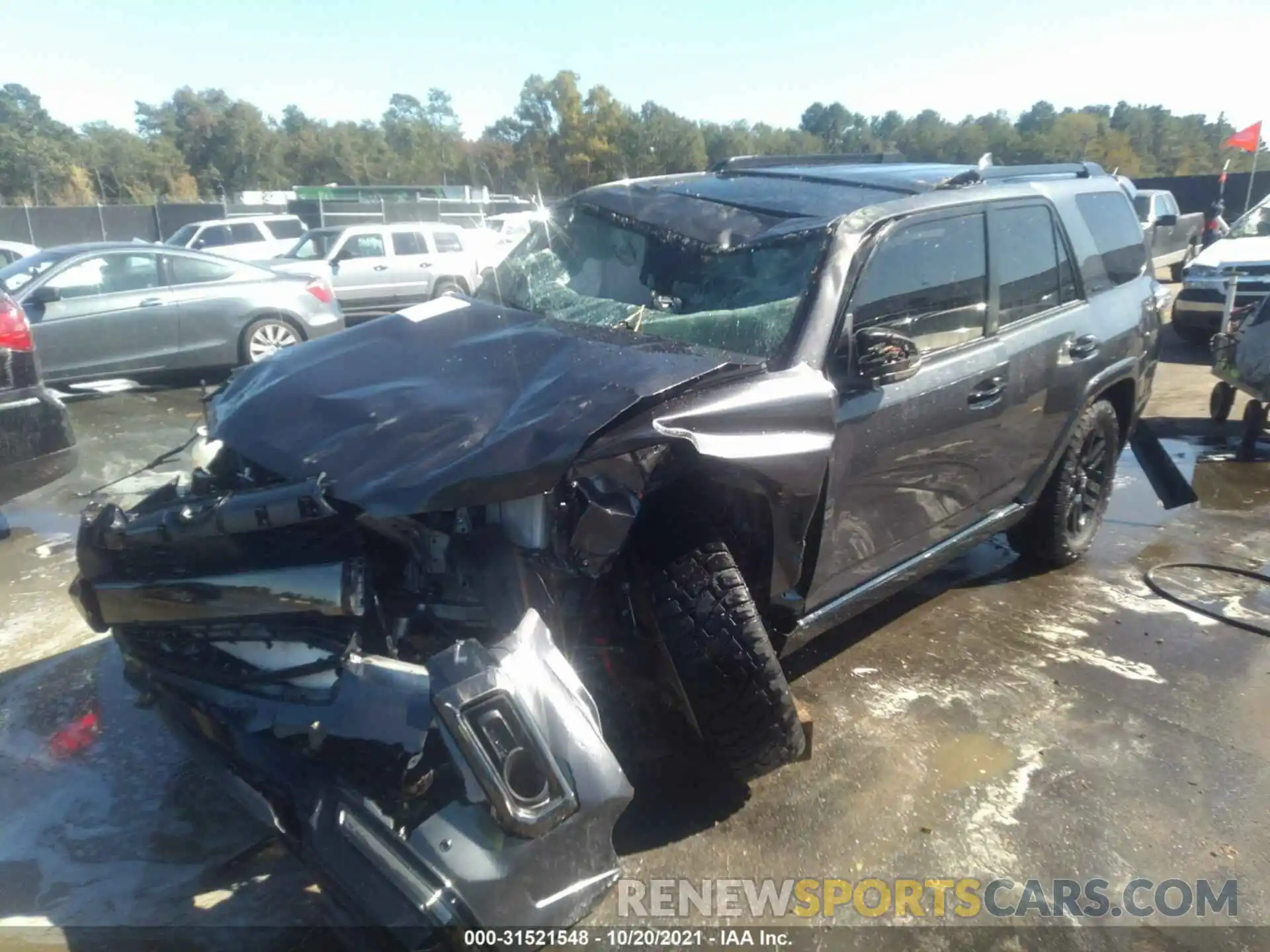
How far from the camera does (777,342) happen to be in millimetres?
3061

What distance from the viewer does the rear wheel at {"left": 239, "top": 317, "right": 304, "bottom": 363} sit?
9500mm

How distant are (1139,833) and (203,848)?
2838 millimetres

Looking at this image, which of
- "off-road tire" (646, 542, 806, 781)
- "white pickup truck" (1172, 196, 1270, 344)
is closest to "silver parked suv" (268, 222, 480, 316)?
"white pickup truck" (1172, 196, 1270, 344)

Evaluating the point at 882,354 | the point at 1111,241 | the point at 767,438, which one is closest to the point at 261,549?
the point at 767,438

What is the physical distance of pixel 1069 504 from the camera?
4711 mm

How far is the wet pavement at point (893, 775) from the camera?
270 centimetres

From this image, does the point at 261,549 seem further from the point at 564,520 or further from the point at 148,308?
the point at 148,308

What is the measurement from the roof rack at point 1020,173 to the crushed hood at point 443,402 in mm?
1685

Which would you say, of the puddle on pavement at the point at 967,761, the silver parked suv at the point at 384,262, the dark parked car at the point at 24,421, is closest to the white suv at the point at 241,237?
the silver parked suv at the point at 384,262

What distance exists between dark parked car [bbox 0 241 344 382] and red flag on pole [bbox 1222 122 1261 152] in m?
13.4

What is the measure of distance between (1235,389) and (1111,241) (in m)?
3.56

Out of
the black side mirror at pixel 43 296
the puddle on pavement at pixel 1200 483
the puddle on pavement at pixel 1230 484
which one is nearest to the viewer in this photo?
the puddle on pavement at pixel 1200 483

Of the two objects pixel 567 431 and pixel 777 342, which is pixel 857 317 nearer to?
pixel 777 342

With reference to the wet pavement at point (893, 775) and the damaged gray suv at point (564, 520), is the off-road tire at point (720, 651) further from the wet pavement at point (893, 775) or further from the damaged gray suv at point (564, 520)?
the wet pavement at point (893, 775)
